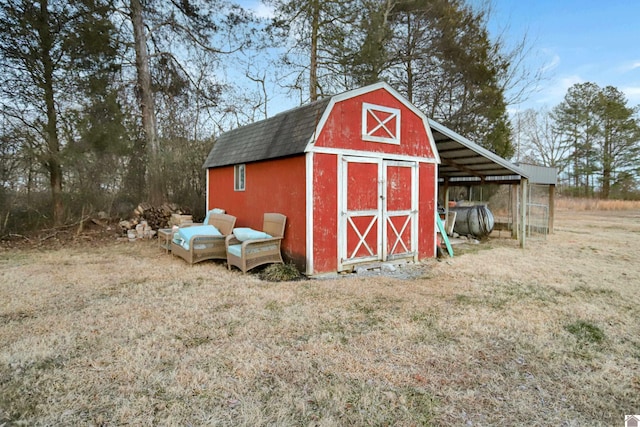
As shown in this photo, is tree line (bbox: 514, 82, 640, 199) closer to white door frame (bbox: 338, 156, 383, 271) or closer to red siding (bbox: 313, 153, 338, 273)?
white door frame (bbox: 338, 156, 383, 271)

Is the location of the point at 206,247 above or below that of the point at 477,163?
below

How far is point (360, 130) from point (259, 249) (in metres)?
2.84

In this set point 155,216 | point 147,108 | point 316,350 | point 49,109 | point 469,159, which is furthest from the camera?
point 147,108

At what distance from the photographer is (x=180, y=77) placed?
12023mm

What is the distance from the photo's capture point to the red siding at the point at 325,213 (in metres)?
5.87

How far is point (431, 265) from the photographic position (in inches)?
280

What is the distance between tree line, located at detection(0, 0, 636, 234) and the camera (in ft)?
28.0

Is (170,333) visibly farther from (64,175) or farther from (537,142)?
(537,142)

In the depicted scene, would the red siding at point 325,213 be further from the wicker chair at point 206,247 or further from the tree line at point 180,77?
the tree line at point 180,77

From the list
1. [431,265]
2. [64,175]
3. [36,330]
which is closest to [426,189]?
[431,265]

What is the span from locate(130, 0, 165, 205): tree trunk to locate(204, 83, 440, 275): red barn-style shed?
3965 millimetres

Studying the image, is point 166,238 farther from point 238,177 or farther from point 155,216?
point 155,216

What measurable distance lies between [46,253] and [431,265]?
8.42 m

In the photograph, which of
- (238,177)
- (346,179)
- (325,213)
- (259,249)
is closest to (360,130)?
(346,179)
